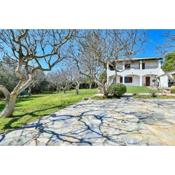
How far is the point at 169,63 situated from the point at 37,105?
2.56 metres

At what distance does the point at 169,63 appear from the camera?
478 cm

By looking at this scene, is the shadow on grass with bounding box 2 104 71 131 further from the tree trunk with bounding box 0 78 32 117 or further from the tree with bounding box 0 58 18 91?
the tree with bounding box 0 58 18 91

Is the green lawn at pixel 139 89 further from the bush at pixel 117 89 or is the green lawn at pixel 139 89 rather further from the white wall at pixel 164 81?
the white wall at pixel 164 81

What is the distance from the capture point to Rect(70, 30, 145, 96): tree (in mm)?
4688

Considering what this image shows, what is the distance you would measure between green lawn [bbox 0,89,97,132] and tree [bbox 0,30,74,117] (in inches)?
5.9

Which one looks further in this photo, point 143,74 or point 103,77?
point 103,77

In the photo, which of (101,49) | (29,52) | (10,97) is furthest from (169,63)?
(10,97)

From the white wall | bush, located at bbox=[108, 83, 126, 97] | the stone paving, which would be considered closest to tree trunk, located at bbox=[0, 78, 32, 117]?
the stone paving

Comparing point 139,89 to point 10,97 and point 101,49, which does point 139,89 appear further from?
point 10,97

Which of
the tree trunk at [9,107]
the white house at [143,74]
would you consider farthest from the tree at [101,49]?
the tree trunk at [9,107]

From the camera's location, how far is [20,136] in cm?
414
